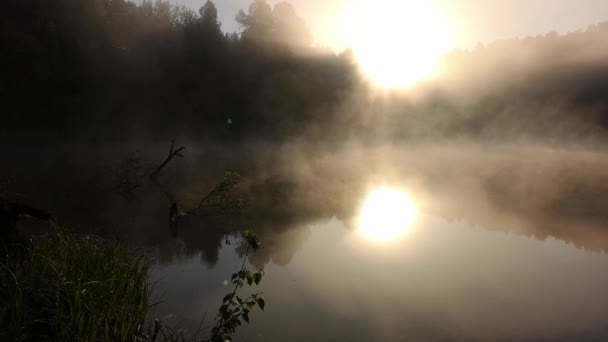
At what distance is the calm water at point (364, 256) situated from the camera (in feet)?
19.1

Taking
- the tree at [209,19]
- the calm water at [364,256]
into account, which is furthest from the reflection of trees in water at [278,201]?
the tree at [209,19]

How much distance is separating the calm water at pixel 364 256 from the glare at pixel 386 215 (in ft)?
1.30

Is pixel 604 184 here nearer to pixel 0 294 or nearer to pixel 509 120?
pixel 0 294

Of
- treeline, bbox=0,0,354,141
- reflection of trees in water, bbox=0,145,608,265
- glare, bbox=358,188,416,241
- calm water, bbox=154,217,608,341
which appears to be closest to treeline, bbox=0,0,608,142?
treeline, bbox=0,0,354,141

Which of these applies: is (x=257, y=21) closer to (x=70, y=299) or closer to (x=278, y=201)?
(x=278, y=201)

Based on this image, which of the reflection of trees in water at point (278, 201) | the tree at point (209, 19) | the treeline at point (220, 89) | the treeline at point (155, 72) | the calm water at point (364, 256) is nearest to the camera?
the calm water at point (364, 256)

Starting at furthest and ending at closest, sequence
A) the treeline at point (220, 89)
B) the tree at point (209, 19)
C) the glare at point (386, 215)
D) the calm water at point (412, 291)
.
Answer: the tree at point (209, 19)
the treeline at point (220, 89)
the glare at point (386, 215)
the calm water at point (412, 291)

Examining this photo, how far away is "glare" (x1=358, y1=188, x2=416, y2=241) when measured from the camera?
1120 centimetres

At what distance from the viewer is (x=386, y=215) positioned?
1363 centimetres

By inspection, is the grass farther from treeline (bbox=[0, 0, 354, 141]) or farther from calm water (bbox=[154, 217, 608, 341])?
treeline (bbox=[0, 0, 354, 141])

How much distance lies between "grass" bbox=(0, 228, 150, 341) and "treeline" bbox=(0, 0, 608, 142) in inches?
1253

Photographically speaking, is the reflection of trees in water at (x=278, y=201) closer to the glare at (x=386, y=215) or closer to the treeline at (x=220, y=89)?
the glare at (x=386, y=215)

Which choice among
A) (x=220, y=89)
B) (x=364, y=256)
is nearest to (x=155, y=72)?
(x=220, y=89)

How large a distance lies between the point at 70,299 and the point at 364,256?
6.58 m
